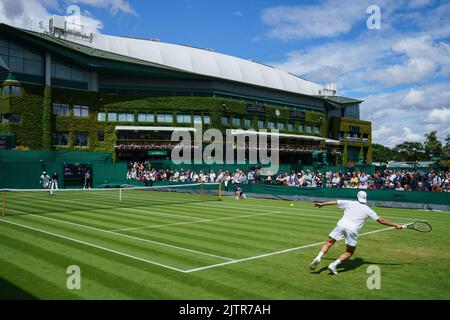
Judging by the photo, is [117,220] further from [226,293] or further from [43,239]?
[226,293]

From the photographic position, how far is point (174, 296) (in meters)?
7.61

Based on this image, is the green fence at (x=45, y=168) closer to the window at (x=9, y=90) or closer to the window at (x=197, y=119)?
the window at (x=9, y=90)

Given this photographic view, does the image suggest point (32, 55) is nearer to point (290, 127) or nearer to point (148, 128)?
point (148, 128)

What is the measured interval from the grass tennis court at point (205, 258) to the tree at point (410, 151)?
377 feet

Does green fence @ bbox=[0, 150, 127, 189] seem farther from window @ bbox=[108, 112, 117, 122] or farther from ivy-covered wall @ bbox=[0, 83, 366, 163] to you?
window @ bbox=[108, 112, 117, 122]

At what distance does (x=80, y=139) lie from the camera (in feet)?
185

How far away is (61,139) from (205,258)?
4963cm

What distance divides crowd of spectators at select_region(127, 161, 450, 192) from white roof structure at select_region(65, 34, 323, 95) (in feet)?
98.3

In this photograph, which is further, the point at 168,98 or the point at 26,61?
the point at 168,98

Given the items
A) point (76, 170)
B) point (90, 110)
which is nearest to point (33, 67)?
point (90, 110)

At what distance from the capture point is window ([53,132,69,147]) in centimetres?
5469

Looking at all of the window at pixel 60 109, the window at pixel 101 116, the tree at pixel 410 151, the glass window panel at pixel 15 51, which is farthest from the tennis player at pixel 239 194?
the tree at pixel 410 151
